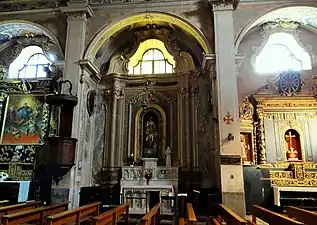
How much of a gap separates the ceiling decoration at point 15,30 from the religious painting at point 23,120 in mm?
2247

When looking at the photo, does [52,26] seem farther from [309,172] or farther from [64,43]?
[309,172]

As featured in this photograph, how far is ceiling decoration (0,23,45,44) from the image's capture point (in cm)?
987

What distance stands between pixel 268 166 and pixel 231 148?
228 cm

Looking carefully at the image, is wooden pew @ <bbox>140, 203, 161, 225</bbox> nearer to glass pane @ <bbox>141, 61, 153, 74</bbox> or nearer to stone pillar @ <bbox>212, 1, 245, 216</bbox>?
stone pillar @ <bbox>212, 1, 245, 216</bbox>

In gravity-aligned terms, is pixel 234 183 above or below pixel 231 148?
below

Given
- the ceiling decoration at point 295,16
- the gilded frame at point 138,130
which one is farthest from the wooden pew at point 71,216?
the ceiling decoration at point 295,16

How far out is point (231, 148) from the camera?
7.56 m

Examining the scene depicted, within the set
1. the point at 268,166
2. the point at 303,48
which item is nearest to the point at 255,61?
the point at 303,48

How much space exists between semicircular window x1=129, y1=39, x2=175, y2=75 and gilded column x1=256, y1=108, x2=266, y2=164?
3.59 m

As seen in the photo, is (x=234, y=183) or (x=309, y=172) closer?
(x=234, y=183)

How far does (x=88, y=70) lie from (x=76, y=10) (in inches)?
72.9

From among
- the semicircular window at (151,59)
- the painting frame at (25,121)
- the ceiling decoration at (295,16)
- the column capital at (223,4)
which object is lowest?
the painting frame at (25,121)

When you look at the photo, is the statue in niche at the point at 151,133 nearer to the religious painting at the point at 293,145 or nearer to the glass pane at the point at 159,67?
the glass pane at the point at 159,67

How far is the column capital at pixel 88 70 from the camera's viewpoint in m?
8.70
